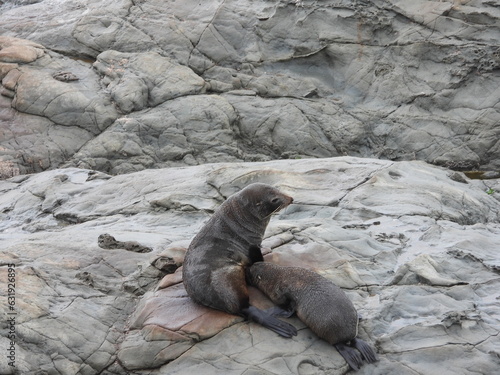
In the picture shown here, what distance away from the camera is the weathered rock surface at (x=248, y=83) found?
14.3 meters

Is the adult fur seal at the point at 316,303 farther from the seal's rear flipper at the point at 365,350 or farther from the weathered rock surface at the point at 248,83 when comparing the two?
the weathered rock surface at the point at 248,83

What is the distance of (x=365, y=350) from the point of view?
5.41 m

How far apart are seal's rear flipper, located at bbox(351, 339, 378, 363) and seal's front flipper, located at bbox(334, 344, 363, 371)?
0.05 meters

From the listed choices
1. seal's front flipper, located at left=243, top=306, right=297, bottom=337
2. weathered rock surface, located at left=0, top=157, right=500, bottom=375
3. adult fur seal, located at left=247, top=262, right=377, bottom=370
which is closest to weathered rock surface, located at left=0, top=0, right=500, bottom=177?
weathered rock surface, located at left=0, top=157, right=500, bottom=375

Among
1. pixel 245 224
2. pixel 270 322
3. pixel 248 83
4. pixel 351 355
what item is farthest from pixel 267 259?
pixel 248 83

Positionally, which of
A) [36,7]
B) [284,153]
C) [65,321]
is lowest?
[284,153]

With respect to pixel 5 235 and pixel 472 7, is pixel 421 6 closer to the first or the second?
pixel 472 7

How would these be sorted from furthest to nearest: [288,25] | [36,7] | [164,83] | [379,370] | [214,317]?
[36,7], [288,25], [164,83], [214,317], [379,370]

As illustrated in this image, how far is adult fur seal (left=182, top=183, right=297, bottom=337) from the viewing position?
5.86m

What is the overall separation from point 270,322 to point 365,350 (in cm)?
89

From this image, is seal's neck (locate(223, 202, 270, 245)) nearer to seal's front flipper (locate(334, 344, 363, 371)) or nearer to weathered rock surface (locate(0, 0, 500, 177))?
seal's front flipper (locate(334, 344, 363, 371))

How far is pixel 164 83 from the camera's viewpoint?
1492 cm

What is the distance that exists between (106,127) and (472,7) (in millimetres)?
9476

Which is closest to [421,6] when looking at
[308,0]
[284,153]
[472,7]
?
[472,7]
